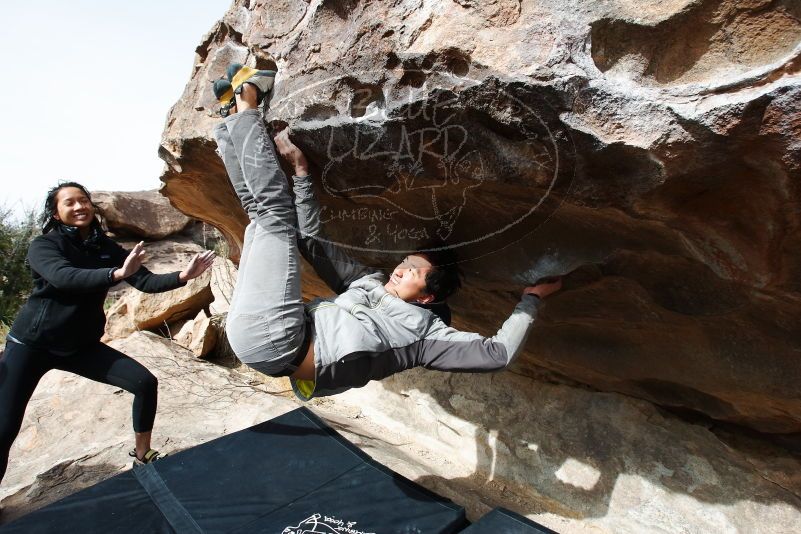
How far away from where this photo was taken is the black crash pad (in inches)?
83.4

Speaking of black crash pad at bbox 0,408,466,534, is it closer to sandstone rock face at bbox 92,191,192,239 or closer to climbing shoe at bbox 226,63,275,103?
climbing shoe at bbox 226,63,275,103

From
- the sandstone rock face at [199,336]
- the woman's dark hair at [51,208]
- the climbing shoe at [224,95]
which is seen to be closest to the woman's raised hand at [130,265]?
the woman's dark hair at [51,208]

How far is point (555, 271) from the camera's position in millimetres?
1863

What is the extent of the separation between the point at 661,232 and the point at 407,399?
2.18 m

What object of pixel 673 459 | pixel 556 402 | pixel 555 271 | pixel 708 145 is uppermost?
pixel 708 145

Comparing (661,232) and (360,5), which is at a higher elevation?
(360,5)

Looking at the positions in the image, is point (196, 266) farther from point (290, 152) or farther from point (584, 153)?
point (584, 153)

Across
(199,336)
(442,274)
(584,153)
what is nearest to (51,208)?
(442,274)

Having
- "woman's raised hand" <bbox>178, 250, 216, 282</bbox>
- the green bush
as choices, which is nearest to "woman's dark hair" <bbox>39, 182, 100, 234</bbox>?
"woman's raised hand" <bbox>178, 250, 216, 282</bbox>

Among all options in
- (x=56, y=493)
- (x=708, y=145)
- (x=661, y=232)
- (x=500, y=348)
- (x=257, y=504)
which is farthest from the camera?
(x=56, y=493)

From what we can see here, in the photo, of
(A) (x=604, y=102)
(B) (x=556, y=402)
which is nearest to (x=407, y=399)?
(B) (x=556, y=402)

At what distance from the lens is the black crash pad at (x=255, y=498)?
2117mm

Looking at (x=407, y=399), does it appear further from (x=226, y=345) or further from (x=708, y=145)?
(x=708, y=145)

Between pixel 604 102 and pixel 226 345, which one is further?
pixel 226 345
